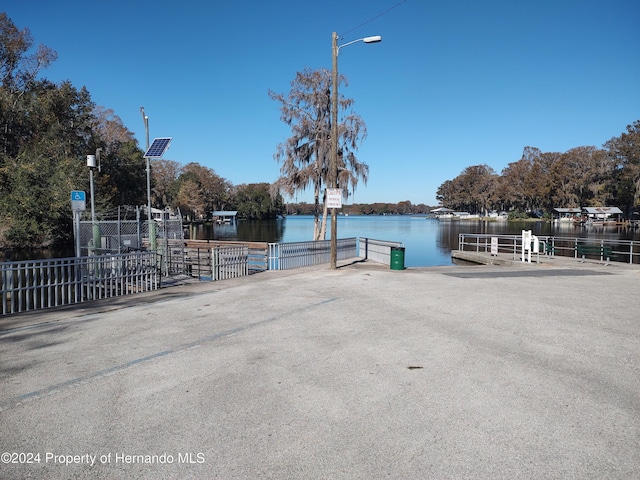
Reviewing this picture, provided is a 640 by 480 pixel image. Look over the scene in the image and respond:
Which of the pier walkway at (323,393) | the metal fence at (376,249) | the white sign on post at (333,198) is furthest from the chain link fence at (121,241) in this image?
the metal fence at (376,249)

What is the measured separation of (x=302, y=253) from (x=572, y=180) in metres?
109

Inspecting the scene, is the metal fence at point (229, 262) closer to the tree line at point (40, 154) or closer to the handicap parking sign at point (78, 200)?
the handicap parking sign at point (78, 200)

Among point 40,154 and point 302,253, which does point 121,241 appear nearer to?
point 302,253

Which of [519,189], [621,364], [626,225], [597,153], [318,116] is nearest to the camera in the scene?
[621,364]

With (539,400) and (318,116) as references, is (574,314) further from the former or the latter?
(318,116)

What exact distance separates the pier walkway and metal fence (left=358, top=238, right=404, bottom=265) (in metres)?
10.0

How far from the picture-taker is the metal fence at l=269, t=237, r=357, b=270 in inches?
671

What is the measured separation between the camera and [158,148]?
61.7 feet

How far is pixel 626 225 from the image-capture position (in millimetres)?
92750

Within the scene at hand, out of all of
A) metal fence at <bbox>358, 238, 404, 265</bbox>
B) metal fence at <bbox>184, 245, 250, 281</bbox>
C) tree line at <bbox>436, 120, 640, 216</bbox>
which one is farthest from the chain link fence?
tree line at <bbox>436, 120, 640, 216</bbox>

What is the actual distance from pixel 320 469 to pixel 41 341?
5.47 metres

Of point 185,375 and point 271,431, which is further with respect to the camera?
point 185,375

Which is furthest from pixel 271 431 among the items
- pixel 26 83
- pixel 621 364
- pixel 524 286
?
pixel 26 83

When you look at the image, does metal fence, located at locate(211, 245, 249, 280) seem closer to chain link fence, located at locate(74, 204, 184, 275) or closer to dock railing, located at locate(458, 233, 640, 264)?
chain link fence, located at locate(74, 204, 184, 275)
